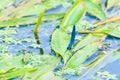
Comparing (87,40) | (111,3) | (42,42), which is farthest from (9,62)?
(111,3)

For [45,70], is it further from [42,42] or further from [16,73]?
[42,42]

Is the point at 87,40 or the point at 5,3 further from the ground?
the point at 5,3

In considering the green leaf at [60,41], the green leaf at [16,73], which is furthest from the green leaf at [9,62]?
the green leaf at [60,41]

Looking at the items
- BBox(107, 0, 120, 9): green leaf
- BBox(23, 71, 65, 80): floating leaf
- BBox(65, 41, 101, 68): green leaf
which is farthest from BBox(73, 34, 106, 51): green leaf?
BBox(107, 0, 120, 9): green leaf

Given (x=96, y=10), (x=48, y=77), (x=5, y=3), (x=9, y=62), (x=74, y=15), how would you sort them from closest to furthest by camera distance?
(x=48, y=77) → (x=9, y=62) → (x=74, y=15) → (x=96, y=10) → (x=5, y=3)

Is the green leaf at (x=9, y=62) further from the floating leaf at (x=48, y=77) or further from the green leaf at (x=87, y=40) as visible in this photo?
the green leaf at (x=87, y=40)

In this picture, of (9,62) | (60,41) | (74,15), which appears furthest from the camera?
(74,15)
